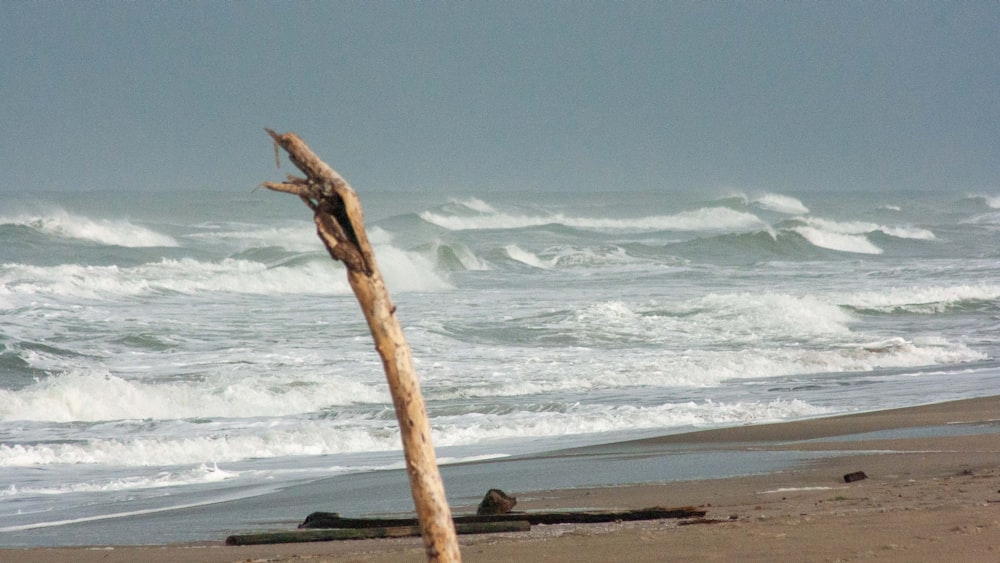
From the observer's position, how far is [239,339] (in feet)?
54.9

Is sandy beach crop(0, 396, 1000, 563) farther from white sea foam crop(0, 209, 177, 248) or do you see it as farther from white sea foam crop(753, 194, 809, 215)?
white sea foam crop(753, 194, 809, 215)

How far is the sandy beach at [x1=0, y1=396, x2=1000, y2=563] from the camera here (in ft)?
15.9

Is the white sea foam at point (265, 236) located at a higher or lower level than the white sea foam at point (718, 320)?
higher

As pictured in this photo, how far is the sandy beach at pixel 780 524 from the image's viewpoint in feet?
15.9

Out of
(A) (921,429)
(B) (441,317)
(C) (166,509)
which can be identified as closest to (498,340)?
(B) (441,317)

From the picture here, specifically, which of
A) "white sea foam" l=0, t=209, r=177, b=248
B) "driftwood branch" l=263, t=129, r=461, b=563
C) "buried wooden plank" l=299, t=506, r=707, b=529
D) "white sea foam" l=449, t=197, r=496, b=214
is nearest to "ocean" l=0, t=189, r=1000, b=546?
"buried wooden plank" l=299, t=506, r=707, b=529

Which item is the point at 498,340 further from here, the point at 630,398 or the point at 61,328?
the point at 61,328

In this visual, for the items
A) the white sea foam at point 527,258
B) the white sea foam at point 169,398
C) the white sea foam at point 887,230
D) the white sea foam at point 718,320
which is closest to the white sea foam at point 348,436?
the white sea foam at point 169,398

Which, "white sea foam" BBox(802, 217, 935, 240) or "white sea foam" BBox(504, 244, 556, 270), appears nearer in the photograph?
"white sea foam" BBox(504, 244, 556, 270)

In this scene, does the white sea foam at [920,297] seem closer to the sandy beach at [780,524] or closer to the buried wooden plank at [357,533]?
the sandy beach at [780,524]

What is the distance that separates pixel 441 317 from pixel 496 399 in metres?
7.29

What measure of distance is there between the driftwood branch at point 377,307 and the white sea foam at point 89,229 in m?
37.2

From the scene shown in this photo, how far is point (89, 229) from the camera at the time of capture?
127ft

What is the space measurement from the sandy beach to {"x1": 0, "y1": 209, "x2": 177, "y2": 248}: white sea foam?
109ft
